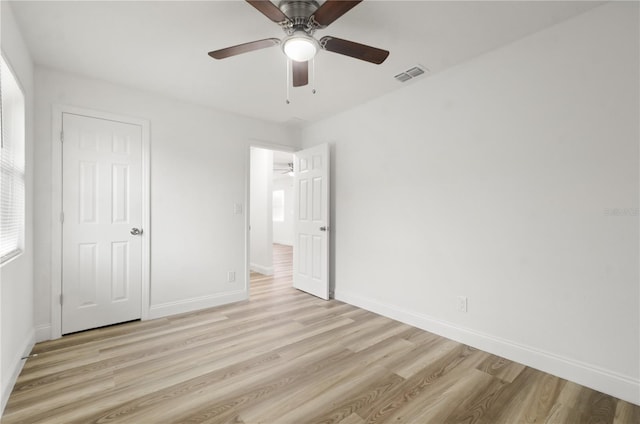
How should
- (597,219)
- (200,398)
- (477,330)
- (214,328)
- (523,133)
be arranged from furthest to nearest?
(214,328) < (477,330) < (523,133) < (597,219) < (200,398)

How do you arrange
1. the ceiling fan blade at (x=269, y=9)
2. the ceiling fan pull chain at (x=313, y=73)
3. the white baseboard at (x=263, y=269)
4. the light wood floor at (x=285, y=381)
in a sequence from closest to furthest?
the ceiling fan blade at (x=269, y=9) < the light wood floor at (x=285, y=381) < the ceiling fan pull chain at (x=313, y=73) < the white baseboard at (x=263, y=269)

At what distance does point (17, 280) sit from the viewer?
7.18 feet

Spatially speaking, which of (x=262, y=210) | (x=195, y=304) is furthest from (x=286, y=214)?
(x=195, y=304)

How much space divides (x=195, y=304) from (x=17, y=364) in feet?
5.34

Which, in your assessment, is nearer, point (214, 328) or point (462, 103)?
point (462, 103)

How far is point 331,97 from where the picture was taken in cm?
348

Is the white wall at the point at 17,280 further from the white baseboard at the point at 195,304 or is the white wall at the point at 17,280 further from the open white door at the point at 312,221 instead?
the open white door at the point at 312,221

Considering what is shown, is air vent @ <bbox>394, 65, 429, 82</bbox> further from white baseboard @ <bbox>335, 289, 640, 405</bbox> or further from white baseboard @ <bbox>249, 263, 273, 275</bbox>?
white baseboard @ <bbox>249, 263, 273, 275</bbox>

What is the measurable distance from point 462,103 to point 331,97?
55.6 inches

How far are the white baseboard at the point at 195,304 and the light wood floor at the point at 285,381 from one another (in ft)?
0.90

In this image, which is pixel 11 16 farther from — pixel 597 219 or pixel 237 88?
pixel 597 219

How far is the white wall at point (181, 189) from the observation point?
2.77 meters

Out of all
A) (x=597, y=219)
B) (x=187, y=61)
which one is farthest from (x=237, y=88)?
(x=597, y=219)

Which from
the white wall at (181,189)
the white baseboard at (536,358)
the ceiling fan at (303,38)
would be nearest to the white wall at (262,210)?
the white wall at (181,189)
